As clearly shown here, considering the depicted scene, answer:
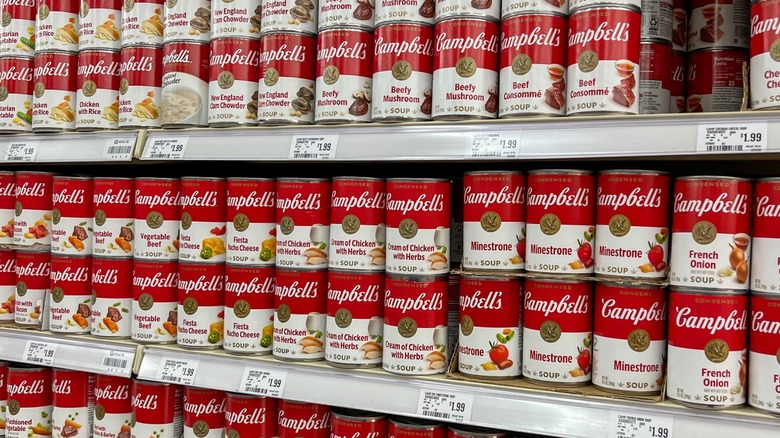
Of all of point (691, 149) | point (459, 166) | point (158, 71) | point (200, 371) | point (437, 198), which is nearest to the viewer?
point (691, 149)

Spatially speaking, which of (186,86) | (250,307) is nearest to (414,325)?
(250,307)

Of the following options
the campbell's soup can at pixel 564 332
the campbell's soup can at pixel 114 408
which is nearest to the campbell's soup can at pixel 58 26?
the campbell's soup can at pixel 114 408

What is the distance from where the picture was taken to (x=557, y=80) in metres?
1.22

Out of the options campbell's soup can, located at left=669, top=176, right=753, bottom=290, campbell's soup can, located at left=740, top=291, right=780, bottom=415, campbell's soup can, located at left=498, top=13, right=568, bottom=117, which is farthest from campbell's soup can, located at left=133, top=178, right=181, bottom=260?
campbell's soup can, located at left=740, top=291, right=780, bottom=415

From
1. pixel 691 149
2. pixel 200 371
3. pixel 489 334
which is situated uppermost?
pixel 691 149

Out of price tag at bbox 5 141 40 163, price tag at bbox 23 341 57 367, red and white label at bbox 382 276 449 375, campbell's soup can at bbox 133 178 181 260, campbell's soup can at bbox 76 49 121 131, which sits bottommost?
price tag at bbox 23 341 57 367

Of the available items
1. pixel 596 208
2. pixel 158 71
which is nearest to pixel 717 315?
pixel 596 208

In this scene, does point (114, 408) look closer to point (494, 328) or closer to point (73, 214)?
point (73, 214)

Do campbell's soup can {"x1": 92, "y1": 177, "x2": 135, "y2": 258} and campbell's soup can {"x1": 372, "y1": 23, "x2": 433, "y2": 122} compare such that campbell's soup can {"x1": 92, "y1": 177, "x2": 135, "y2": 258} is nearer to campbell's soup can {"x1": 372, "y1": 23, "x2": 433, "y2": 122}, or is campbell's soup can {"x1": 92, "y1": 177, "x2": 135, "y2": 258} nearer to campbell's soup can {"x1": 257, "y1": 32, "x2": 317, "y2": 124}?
campbell's soup can {"x1": 257, "y1": 32, "x2": 317, "y2": 124}

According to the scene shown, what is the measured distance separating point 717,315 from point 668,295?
0.10 metres

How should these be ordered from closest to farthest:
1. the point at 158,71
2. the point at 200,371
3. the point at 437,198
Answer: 1. the point at 437,198
2. the point at 200,371
3. the point at 158,71

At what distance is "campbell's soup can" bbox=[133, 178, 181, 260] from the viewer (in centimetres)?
151

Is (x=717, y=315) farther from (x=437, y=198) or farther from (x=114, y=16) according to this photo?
(x=114, y=16)

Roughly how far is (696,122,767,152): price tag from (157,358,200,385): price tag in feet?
3.42
